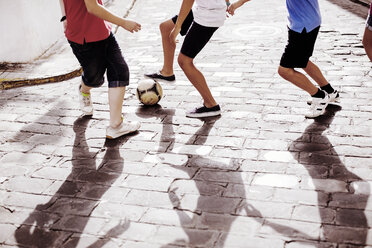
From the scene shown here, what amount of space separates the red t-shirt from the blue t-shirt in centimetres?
184

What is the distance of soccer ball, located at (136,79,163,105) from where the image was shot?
511cm

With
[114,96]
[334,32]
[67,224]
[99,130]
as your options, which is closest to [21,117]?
[99,130]

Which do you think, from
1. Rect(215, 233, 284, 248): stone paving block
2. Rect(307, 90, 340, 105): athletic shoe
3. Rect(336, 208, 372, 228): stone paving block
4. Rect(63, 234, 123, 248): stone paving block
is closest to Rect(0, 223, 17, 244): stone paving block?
Rect(63, 234, 123, 248): stone paving block

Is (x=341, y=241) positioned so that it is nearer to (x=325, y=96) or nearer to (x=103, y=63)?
(x=325, y=96)

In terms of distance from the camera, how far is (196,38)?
14.6 feet

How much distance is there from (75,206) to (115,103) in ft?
4.49

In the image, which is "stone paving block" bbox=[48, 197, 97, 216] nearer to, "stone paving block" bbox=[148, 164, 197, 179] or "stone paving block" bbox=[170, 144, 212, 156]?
"stone paving block" bbox=[148, 164, 197, 179]

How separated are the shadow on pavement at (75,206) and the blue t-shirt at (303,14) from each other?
216cm

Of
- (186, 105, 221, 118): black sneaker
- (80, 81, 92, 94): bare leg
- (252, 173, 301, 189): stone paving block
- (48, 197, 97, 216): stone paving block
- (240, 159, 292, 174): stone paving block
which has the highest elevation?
(80, 81, 92, 94): bare leg

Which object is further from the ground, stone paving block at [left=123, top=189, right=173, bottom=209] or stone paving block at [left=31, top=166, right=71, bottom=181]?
stone paving block at [left=123, top=189, right=173, bottom=209]

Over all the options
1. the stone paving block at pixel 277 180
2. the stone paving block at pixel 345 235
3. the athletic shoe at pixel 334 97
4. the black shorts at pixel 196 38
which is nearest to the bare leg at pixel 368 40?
the athletic shoe at pixel 334 97

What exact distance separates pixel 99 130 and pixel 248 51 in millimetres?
3602

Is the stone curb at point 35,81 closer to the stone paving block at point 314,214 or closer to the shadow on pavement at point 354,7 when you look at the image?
the stone paving block at point 314,214

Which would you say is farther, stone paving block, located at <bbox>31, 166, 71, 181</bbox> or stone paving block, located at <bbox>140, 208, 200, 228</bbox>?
stone paving block, located at <bbox>31, 166, 71, 181</bbox>
